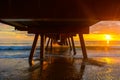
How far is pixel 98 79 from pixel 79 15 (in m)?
1.61

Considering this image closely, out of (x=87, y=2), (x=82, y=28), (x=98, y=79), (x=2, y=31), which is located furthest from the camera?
(x=2, y=31)

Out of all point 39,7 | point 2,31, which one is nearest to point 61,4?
point 39,7

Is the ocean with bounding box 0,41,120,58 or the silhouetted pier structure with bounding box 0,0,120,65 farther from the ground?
the silhouetted pier structure with bounding box 0,0,120,65

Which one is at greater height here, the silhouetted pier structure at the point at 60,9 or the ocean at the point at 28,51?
the silhouetted pier structure at the point at 60,9

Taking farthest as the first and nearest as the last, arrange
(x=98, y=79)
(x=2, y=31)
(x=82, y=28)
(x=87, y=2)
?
(x=2, y=31) → (x=82, y=28) → (x=98, y=79) → (x=87, y=2)

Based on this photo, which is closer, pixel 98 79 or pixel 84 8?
pixel 84 8

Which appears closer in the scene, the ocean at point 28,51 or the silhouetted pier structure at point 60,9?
the silhouetted pier structure at point 60,9

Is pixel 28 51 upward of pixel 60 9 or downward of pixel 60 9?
downward

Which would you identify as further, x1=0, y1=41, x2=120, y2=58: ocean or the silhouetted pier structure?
x1=0, y1=41, x2=120, y2=58: ocean

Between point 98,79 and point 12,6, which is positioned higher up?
point 12,6

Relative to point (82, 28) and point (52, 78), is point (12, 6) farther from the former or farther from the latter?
point (82, 28)

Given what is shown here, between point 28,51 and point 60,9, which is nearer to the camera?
point 60,9

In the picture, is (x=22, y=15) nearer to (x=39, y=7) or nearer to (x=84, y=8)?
(x=39, y=7)

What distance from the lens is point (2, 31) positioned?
29.3 metres
